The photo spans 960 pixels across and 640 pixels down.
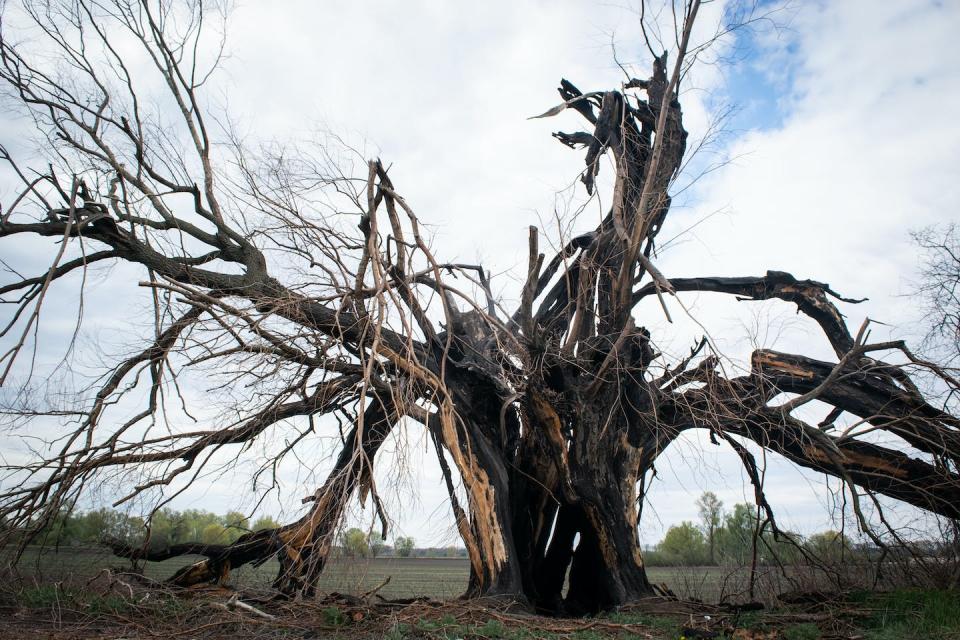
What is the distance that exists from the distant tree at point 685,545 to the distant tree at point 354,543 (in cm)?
1103

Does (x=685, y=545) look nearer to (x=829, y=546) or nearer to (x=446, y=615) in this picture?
(x=829, y=546)

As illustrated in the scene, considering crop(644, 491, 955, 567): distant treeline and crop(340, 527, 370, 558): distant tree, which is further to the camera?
crop(644, 491, 955, 567): distant treeline

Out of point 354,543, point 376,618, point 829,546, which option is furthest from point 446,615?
point 829,546

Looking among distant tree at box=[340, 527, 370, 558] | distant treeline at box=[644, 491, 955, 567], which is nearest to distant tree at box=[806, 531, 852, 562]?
distant treeline at box=[644, 491, 955, 567]

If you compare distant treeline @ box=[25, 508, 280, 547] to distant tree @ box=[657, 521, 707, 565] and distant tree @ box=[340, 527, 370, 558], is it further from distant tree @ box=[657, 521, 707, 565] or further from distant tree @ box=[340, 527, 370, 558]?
distant tree @ box=[657, 521, 707, 565]

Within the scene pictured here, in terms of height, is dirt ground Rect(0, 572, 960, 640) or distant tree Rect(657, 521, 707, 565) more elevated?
distant tree Rect(657, 521, 707, 565)

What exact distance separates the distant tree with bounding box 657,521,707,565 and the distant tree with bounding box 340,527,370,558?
434 inches

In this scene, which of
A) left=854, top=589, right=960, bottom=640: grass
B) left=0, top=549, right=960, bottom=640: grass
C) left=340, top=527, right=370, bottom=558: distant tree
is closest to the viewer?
left=340, top=527, right=370, bottom=558: distant tree

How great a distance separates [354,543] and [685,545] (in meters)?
13.7

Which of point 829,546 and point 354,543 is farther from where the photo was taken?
point 829,546

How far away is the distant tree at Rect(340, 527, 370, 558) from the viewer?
5.37 m

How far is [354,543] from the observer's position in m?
5.46

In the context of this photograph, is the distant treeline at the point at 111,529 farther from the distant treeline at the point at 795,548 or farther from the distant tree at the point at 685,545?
the distant tree at the point at 685,545

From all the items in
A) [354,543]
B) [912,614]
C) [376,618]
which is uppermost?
[354,543]
